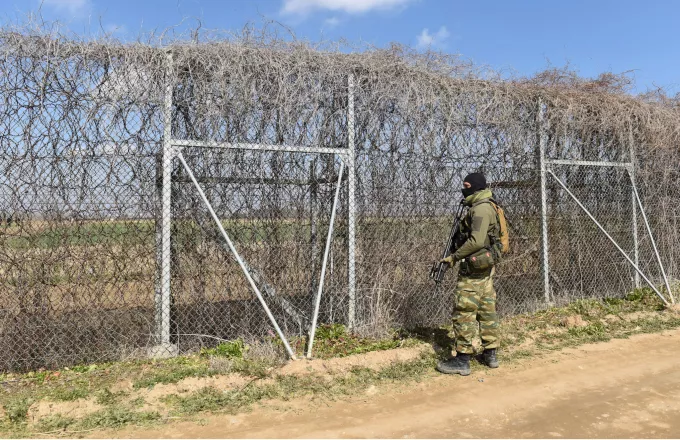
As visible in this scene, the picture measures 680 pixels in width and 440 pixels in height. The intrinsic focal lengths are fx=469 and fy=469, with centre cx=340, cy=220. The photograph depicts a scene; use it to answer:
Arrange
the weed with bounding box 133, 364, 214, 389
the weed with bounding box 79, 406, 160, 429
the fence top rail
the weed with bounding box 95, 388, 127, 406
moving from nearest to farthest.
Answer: the weed with bounding box 79, 406, 160, 429
the weed with bounding box 95, 388, 127, 406
the weed with bounding box 133, 364, 214, 389
the fence top rail

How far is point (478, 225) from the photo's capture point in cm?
423

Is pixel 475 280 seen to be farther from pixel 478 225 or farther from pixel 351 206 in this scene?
pixel 351 206

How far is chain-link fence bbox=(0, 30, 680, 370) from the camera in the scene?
165 inches

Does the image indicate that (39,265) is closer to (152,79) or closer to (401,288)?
(152,79)

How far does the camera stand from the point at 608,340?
17.5ft

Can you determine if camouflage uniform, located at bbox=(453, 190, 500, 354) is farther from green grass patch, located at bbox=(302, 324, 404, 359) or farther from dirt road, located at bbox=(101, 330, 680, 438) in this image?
green grass patch, located at bbox=(302, 324, 404, 359)

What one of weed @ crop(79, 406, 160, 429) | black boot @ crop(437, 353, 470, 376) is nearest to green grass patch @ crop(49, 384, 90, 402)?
weed @ crop(79, 406, 160, 429)

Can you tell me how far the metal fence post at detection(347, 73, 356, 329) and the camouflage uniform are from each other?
1154 millimetres

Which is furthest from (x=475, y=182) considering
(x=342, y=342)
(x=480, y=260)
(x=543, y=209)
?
(x=543, y=209)

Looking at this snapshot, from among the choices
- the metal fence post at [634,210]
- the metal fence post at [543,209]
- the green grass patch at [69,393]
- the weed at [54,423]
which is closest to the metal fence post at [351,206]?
the green grass patch at [69,393]

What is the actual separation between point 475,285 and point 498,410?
46.6 inches

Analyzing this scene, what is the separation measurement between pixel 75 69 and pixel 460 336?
4.27m

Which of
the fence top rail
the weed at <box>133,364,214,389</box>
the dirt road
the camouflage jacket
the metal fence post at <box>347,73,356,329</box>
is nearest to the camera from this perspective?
the dirt road

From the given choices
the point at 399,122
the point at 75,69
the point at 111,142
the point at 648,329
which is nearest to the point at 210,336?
the point at 111,142
